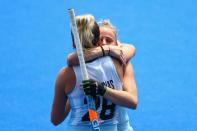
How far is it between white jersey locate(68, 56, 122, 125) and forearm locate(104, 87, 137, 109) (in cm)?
6

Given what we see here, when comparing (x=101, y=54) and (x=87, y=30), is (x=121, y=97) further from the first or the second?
(x=87, y=30)

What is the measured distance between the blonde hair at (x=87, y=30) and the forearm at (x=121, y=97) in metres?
0.28

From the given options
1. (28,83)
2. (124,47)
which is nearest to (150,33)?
(28,83)

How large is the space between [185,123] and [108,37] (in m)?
2.65

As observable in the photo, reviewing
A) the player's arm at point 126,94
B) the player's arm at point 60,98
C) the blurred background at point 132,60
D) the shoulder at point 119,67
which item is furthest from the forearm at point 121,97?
the blurred background at point 132,60

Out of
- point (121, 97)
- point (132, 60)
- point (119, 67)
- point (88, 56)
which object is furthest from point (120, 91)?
point (132, 60)

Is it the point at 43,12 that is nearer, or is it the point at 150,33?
the point at 150,33

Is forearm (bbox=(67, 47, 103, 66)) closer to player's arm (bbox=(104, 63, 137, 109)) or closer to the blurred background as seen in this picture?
player's arm (bbox=(104, 63, 137, 109))

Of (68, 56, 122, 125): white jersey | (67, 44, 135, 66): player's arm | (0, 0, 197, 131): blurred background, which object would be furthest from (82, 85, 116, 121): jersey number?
(0, 0, 197, 131): blurred background

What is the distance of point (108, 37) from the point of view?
10.3 ft

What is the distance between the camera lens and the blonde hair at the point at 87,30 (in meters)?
2.77

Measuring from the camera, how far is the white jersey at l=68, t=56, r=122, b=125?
2822 mm

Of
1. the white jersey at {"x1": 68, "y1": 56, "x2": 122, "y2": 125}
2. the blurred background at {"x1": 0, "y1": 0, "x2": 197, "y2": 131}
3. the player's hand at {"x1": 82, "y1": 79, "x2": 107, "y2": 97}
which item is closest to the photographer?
the player's hand at {"x1": 82, "y1": 79, "x2": 107, "y2": 97}

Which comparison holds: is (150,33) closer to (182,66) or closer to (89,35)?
(182,66)
